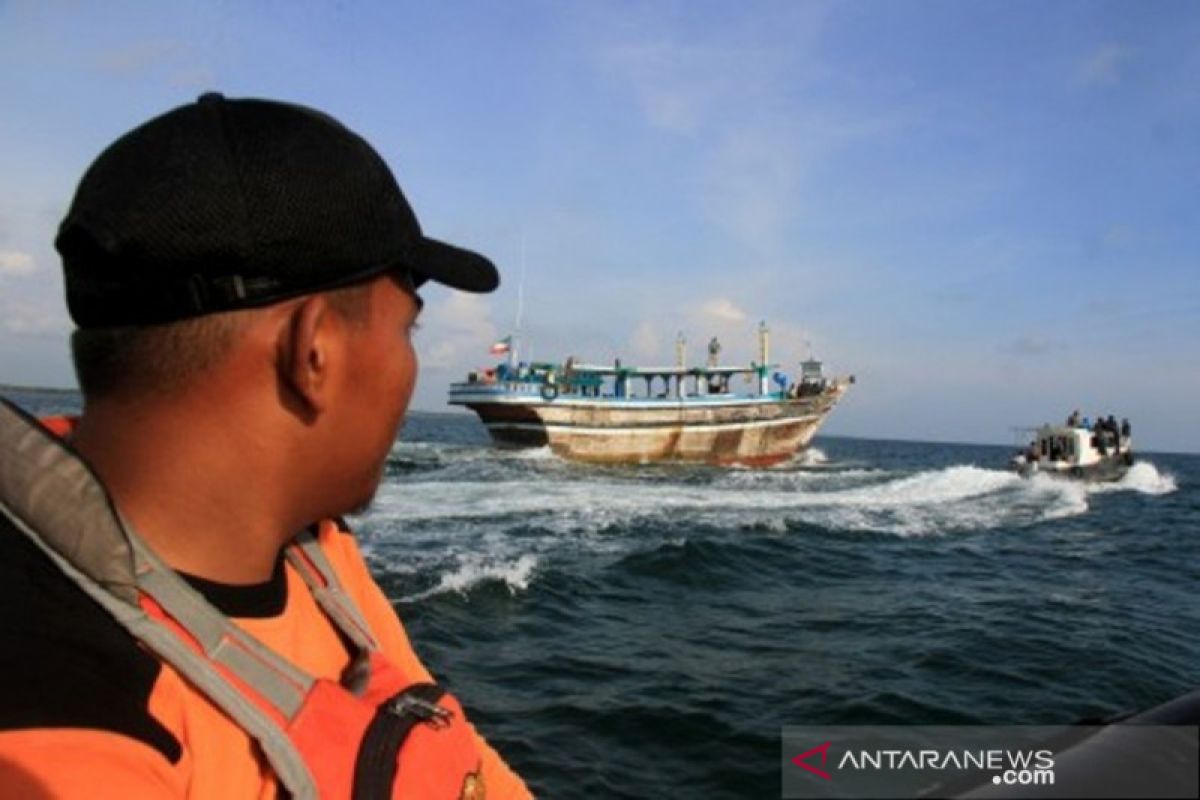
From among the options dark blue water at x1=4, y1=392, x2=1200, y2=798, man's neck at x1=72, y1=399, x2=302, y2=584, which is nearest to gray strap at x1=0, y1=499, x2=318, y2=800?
man's neck at x1=72, y1=399, x2=302, y2=584

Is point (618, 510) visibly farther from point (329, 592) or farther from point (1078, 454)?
point (1078, 454)

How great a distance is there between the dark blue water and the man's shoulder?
14.9 ft

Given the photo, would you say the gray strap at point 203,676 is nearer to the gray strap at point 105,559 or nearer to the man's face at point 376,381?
the gray strap at point 105,559

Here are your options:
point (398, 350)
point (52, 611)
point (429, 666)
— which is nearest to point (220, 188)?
point (398, 350)

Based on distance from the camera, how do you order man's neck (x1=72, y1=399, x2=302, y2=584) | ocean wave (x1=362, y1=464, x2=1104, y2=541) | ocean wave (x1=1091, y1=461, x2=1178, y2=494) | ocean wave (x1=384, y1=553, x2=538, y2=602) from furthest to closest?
ocean wave (x1=1091, y1=461, x2=1178, y2=494)
ocean wave (x1=362, y1=464, x2=1104, y2=541)
ocean wave (x1=384, y1=553, x2=538, y2=602)
man's neck (x1=72, y1=399, x2=302, y2=584)

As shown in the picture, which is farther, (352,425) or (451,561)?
(451,561)

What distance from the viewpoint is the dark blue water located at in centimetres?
612

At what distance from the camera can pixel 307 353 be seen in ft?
4.45

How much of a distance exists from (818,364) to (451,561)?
118 ft

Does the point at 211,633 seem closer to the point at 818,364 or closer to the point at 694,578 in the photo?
the point at 694,578

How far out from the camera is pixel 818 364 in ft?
148

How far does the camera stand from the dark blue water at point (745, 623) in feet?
20.1

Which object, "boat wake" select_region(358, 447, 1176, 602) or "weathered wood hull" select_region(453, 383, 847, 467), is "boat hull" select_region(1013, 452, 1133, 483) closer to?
"boat wake" select_region(358, 447, 1176, 602)

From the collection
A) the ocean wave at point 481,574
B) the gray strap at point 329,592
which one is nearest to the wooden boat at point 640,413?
the ocean wave at point 481,574
